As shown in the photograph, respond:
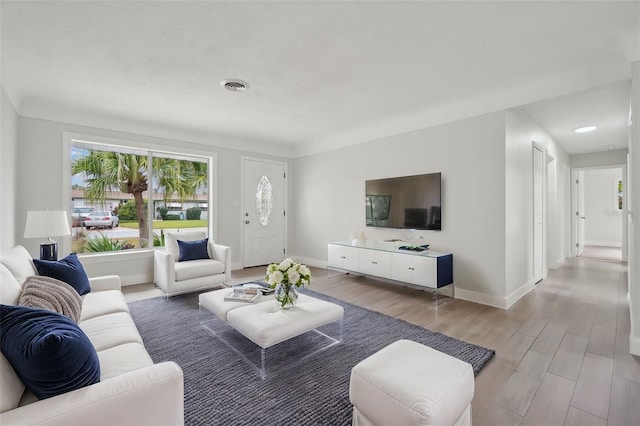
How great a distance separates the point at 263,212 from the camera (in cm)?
580

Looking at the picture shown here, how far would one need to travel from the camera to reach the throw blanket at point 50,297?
5.23 feet

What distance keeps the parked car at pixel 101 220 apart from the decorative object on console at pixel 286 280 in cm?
328

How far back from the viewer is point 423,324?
2.84 metres

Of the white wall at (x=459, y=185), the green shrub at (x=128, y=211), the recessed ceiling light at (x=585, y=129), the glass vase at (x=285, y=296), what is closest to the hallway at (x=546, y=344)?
the white wall at (x=459, y=185)

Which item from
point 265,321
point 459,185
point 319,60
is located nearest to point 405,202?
point 459,185

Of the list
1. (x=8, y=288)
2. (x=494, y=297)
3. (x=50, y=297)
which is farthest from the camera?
(x=494, y=297)

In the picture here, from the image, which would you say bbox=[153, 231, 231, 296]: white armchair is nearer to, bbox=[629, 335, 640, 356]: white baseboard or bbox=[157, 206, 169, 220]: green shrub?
bbox=[157, 206, 169, 220]: green shrub

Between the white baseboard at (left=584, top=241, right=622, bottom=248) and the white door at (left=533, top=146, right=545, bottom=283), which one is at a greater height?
the white door at (left=533, top=146, right=545, bottom=283)

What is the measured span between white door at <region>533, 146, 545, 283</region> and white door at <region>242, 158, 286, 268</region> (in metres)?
4.23

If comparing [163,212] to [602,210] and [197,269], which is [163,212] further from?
[602,210]

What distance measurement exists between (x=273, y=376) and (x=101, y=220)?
374 cm

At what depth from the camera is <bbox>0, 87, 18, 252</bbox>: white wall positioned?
2816 mm

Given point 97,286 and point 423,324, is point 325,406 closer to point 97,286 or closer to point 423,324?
point 423,324

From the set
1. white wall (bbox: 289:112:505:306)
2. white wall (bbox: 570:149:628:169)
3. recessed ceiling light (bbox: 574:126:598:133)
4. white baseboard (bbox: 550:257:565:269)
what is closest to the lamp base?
white wall (bbox: 289:112:505:306)
